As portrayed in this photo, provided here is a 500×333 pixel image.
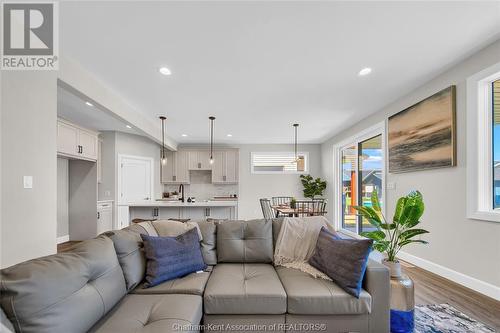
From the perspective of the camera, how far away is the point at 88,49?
7.67ft

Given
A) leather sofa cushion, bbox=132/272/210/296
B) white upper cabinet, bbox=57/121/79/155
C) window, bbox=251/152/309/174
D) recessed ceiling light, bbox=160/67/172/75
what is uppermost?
recessed ceiling light, bbox=160/67/172/75

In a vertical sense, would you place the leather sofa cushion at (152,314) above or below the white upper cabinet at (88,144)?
below

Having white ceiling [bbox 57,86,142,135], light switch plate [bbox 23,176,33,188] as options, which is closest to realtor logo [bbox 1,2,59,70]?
light switch plate [bbox 23,176,33,188]

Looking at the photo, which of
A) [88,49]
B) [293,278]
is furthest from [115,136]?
[293,278]

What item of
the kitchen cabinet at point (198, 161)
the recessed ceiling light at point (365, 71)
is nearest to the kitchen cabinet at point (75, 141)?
the kitchen cabinet at point (198, 161)

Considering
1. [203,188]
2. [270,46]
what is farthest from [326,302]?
[203,188]

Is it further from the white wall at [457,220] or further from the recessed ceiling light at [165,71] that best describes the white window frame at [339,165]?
the recessed ceiling light at [165,71]

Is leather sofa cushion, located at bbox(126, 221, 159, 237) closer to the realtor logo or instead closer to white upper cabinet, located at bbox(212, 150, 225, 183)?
the realtor logo

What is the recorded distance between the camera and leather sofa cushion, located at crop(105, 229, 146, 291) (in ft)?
5.68

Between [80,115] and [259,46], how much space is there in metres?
4.08

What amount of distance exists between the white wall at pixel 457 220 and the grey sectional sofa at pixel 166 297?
62.7 inches

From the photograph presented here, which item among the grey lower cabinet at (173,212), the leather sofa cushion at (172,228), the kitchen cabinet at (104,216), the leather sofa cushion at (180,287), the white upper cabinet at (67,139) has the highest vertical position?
the white upper cabinet at (67,139)

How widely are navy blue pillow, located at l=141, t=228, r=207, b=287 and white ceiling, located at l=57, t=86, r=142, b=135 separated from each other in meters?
2.39

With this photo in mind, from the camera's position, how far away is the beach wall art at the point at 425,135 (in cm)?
285
